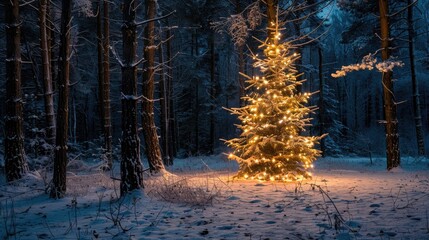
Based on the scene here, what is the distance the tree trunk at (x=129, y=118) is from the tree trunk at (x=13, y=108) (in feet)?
14.2

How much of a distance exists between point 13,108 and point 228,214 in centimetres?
739

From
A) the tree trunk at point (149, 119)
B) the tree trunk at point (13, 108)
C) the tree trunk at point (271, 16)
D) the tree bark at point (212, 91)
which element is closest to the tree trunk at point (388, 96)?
the tree trunk at point (271, 16)

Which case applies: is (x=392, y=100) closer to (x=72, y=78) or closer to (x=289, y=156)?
(x=289, y=156)

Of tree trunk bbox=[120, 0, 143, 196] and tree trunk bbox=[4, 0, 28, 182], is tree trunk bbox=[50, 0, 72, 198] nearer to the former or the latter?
tree trunk bbox=[120, 0, 143, 196]

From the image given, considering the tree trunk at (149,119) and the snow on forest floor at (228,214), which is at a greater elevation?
the tree trunk at (149,119)

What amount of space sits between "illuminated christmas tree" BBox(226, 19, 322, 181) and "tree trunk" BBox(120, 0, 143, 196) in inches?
132

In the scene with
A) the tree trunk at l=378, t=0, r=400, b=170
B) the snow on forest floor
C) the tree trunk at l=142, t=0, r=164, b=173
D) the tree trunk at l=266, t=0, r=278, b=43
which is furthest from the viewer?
the tree trunk at l=378, t=0, r=400, b=170

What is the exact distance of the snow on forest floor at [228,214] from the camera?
4.87m

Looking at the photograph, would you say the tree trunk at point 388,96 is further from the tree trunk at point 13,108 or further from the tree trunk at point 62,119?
the tree trunk at point 13,108

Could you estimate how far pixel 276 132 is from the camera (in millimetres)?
10117

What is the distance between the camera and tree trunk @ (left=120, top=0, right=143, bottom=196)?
7.34m

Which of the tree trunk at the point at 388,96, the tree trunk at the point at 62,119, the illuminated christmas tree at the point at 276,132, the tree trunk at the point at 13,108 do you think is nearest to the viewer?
the tree trunk at the point at 62,119

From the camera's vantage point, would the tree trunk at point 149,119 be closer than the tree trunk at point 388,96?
Yes

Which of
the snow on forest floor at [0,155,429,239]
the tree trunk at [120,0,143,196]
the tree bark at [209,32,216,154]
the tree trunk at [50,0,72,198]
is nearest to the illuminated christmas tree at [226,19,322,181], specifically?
the snow on forest floor at [0,155,429,239]
